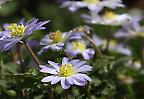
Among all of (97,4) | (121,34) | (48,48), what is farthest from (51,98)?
(121,34)

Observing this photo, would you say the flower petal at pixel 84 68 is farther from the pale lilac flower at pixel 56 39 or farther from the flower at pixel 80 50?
the flower at pixel 80 50

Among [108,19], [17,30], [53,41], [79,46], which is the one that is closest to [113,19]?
[108,19]

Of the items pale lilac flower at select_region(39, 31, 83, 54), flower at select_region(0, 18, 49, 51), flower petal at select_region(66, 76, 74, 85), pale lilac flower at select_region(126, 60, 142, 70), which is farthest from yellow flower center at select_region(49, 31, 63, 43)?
pale lilac flower at select_region(126, 60, 142, 70)

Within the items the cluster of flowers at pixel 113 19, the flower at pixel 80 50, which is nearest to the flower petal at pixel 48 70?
the flower at pixel 80 50

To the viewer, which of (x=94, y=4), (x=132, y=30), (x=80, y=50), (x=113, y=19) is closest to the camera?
(x=80, y=50)

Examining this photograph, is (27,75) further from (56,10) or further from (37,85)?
(56,10)

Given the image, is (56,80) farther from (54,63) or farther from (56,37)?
(56,37)

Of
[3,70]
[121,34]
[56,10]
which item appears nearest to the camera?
[3,70]

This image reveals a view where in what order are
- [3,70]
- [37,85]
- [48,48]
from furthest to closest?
[3,70], [48,48], [37,85]
